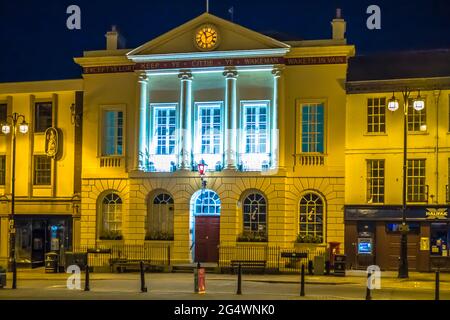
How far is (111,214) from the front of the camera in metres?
40.8

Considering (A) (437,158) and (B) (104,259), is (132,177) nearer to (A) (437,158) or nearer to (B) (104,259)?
(B) (104,259)

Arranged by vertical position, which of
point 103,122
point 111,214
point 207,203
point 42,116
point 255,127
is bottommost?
point 111,214

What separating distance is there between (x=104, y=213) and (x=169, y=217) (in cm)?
376

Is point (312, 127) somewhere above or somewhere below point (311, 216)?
above

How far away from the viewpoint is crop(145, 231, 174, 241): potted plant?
129ft

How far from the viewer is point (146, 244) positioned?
39344mm

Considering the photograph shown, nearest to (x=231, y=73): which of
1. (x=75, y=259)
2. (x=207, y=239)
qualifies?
(x=207, y=239)

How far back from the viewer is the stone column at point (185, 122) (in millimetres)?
39031

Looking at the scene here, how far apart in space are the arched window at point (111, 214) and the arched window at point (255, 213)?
23.2ft

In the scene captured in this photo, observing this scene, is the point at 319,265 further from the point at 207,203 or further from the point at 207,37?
the point at 207,37

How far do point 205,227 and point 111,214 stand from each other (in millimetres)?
5350

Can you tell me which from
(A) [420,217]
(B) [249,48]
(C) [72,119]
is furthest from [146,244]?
(A) [420,217]

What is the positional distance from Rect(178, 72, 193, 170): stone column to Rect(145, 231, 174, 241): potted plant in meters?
3.64

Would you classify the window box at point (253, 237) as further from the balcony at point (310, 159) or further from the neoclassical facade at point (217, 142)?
the balcony at point (310, 159)
